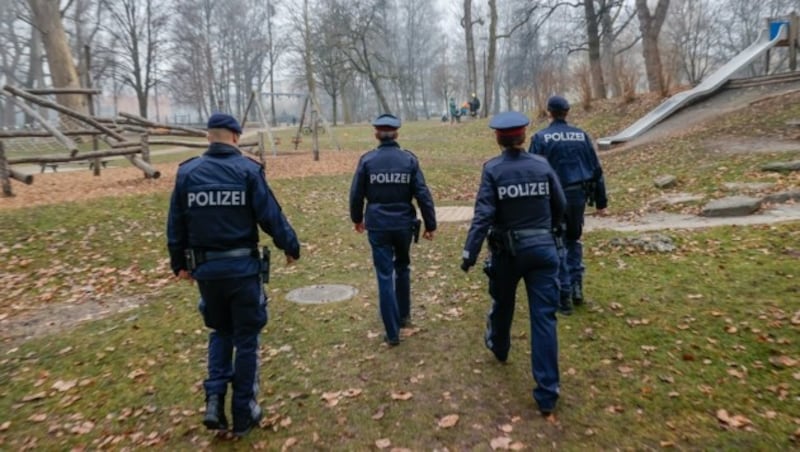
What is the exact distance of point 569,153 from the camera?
17.6 ft

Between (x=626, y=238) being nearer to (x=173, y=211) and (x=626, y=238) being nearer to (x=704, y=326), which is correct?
(x=704, y=326)

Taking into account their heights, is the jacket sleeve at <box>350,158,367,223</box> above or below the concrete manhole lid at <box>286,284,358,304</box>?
above

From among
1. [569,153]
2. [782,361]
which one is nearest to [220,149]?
[569,153]

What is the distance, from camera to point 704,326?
4.93m

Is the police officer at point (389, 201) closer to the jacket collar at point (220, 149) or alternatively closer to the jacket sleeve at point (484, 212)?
the jacket sleeve at point (484, 212)

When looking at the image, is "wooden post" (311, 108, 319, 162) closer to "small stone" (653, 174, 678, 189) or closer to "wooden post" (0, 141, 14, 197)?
"wooden post" (0, 141, 14, 197)

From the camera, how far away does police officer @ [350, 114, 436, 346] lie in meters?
4.98

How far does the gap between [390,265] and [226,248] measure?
1.85 metres

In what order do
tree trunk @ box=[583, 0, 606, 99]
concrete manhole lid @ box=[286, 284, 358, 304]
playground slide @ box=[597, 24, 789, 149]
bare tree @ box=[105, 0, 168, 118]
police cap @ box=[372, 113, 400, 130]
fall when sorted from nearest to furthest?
police cap @ box=[372, 113, 400, 130] < concrete manhole lid @ box=[286, 284, 358, 304] < playground slide @ box=[597, 24, 789, 149] < tree trunk @ box=[583, 0, 606, 99] < bare tree @ box=[105, 0, 168, 118]

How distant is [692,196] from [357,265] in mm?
6481

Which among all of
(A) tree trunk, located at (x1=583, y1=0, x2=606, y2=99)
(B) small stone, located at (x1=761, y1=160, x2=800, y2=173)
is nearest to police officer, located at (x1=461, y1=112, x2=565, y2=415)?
(B) small stone, located at (x1=761, y1=160, x2=800, y2=173)

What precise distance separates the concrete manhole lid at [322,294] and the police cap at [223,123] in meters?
3.31

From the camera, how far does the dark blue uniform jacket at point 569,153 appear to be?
5.38 metres

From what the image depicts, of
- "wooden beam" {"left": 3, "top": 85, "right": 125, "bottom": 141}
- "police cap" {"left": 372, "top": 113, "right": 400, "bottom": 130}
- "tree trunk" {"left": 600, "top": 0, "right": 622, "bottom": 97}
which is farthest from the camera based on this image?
"tree trunk" {"left": 600, "top": 0, "right": 622, "bottom": 97}
